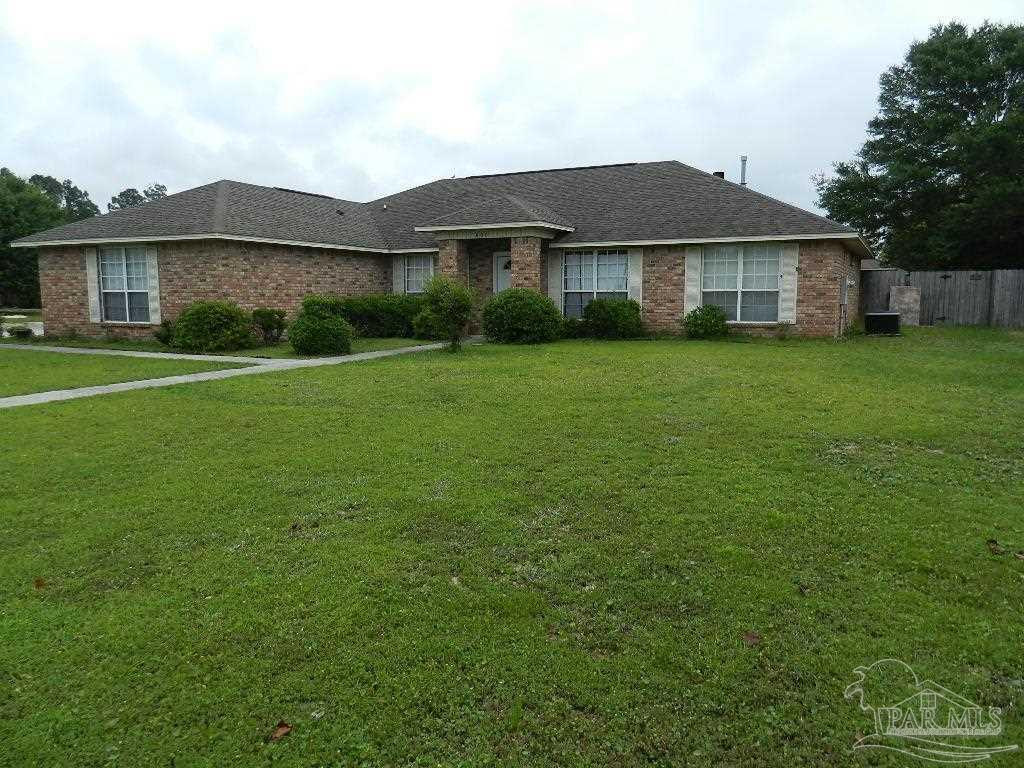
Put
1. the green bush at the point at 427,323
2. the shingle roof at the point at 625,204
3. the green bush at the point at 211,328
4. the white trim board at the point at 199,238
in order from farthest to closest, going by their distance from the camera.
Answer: the shingle roof at the point at 625,204
the white trim board at the point at 199,238
the green bush at the point at 211,328
the green bush at the point at 427,323

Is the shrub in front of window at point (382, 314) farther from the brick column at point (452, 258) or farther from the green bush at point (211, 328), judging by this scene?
the green bush at point (211, 328)

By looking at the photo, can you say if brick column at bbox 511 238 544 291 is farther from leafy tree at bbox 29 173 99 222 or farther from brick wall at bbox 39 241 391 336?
leafy tree at bbox 29 173 99 222

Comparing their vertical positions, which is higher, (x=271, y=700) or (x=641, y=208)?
(x=641, y=208)

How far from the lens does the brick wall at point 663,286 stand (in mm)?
19578

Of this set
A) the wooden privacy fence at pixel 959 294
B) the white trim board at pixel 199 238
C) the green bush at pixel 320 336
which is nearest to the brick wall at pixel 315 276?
the white trim board at pixel 199 238

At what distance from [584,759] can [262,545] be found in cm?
281

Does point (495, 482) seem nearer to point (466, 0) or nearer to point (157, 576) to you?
point (157, 576)

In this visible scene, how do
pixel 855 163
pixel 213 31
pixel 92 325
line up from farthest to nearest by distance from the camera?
1. pixel 855 163
2. pixel 92 325
3. pixel 213 31

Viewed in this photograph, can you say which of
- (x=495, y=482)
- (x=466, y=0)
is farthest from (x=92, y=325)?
(x=495, y=482)

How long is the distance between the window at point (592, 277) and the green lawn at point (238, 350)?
459 centimetres

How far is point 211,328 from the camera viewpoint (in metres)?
17.5

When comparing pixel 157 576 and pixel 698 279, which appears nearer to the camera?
pixel 157 576

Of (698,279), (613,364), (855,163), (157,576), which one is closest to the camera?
(157,576)

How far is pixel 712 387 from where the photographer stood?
10.6 m
